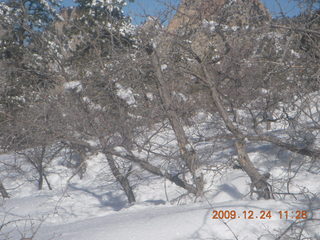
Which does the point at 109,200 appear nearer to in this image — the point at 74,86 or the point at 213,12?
the point at 74,86

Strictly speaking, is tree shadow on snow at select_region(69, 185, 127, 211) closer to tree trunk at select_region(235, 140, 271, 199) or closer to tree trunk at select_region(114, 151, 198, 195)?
tree trunk at select_region(114, 151, 198, 195)

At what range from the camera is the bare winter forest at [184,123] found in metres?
4.29

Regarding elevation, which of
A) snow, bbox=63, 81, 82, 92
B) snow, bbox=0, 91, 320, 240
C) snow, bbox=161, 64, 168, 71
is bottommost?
snow, bbox=0, 91, 320, 240

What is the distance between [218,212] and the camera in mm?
4281

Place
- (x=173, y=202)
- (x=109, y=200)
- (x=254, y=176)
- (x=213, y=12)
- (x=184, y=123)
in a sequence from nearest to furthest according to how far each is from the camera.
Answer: (x=254, y=176) → (x=213, y=12) → (x=173, y=202) → (x=184, y=123) → (x=109, y=200)

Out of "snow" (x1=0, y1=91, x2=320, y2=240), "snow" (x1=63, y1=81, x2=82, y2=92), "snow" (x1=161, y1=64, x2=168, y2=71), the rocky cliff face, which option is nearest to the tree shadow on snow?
"snow" (x1=0, y1=91, x2=320, y2=240)

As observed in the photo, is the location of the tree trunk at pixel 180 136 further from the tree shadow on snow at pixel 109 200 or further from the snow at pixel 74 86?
the tree shadow on snow at pixel 109 200

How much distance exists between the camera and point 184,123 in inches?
360

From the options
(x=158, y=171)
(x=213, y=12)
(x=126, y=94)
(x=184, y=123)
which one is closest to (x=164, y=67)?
(x=126, y=94)

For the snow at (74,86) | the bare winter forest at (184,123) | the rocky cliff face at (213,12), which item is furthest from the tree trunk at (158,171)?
the rocky cliff face at (213,12)

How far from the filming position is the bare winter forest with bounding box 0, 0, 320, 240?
14.1 feet

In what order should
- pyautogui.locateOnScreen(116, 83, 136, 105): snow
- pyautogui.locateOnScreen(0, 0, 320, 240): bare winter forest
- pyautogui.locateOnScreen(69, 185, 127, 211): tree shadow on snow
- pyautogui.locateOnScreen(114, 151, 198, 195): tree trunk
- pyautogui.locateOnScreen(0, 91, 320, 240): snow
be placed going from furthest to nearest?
1. pyautogui.locateOnScreen(69, 185, 127, 211): tree shadow on snow
2. pyautogui.locateOnScreen(116, 83, 136, 105): snow
3. pyautogui.locateOnScreen(114, 151, 198, 195): tree trunk
4. pyautogui.locateOnScreen(0, 0, 320, 240): bare winter forest
5. pyautogui.locateOnScreen(0, 91, 320, 240): snow

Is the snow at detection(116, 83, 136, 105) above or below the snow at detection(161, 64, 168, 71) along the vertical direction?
below

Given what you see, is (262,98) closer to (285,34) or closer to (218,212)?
(285,34)
